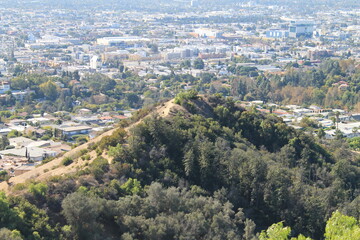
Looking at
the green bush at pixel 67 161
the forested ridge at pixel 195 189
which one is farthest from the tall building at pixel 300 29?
the green bush at pixel 67 161

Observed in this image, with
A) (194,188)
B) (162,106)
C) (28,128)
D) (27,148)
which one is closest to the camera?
(194,188)

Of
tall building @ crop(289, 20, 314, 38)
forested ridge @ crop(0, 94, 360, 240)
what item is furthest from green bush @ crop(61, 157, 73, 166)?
tall building @ crop(289, 20, 314, 38)

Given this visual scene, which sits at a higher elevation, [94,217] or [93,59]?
[94,217]

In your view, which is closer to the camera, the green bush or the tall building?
the green bush

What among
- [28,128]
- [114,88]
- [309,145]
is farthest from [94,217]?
[114,88]

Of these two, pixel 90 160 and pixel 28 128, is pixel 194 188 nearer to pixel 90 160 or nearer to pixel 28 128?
pixel 90 160

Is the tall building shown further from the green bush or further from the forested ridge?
the green bush

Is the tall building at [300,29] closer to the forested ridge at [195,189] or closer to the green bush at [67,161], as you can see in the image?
the forested ridge at [195,189]

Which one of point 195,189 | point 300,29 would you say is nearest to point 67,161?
point 195,189
